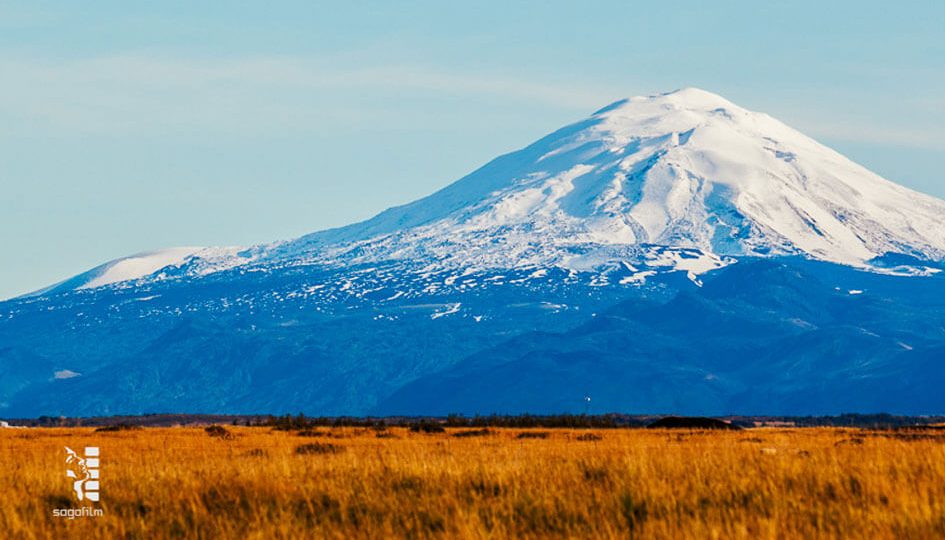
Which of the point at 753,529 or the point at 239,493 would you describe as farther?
the point at 239,493

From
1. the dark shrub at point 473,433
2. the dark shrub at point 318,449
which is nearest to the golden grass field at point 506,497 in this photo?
the dark shrub at point 318,449

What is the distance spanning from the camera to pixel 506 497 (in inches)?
983

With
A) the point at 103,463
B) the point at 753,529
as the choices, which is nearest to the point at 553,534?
the point at 753,529

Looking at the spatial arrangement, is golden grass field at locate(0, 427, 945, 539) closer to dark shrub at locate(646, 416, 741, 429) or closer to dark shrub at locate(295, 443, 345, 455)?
dark shrub at locate(295, 443, 345, 455)

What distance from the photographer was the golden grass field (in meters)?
22.3

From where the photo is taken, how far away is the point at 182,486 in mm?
26672

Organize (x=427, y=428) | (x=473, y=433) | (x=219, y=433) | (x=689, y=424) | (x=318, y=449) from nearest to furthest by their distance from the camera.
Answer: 1. (x=318, y=449)
2. (x=219, y=433)
3. (x=473, y=433)
4. (x=427, y=428)
5. (x=689, y=424)

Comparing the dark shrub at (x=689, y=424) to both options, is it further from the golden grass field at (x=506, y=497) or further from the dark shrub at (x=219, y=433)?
the golden grass field at (x=506, y=497)

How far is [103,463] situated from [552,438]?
19.7 m

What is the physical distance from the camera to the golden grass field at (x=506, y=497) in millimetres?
22327

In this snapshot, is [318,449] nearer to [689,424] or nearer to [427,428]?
[427,428]

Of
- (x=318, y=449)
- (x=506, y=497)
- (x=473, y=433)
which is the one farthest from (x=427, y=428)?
(x=506, y=497)

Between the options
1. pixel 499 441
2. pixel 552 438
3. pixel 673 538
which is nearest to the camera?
pixel 673 538

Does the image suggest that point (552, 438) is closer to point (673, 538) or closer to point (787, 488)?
point (787, 488)
